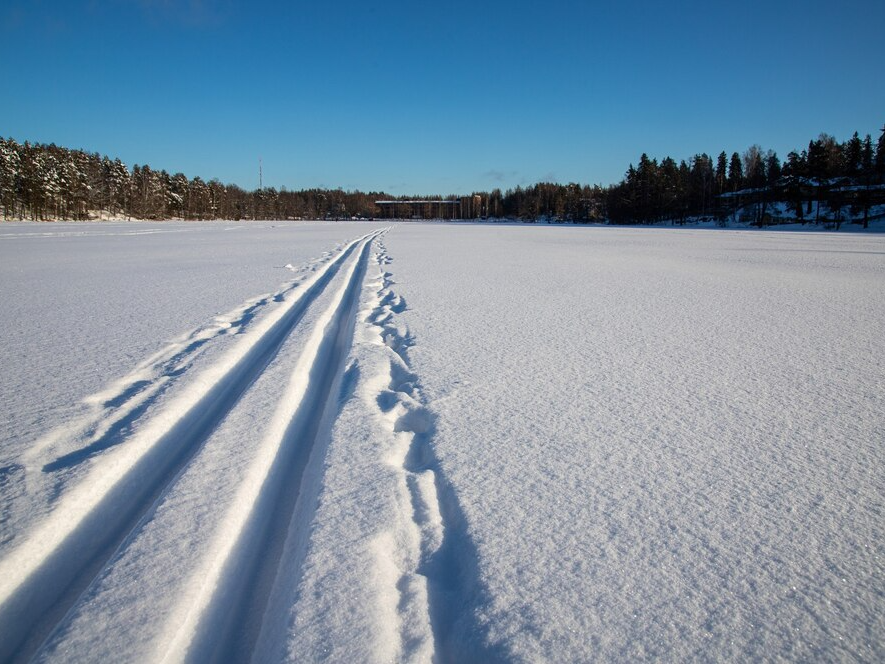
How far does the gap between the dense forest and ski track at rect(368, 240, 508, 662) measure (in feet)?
162

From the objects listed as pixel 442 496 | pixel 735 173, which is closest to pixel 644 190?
pixel 735 173

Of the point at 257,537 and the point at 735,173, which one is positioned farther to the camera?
the point at 735,173

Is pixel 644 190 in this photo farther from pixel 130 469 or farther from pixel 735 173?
pixel 130 469

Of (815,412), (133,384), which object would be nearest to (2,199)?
(133,384)

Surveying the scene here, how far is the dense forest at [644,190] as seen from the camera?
1628 inches

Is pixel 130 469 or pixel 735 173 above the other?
pixel 735 173

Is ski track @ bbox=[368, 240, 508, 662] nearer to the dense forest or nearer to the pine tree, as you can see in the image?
the dense forest

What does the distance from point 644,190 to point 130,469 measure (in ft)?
201

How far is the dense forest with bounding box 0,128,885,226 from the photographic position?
41.3m

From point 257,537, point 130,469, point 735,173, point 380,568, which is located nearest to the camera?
point 380,568

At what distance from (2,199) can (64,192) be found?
6.41 meters

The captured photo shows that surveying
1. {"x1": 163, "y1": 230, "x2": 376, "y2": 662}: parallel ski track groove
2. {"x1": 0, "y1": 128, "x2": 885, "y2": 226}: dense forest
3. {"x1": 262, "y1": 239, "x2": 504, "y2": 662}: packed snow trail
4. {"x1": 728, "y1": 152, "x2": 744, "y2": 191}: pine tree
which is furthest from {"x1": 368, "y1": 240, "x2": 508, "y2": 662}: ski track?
{"x1": 728, "y1": 152, "x2": 744, "y2": 191}: pine tree

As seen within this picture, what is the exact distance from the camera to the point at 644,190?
54688 millimetres

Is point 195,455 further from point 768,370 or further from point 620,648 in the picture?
point 768,370
